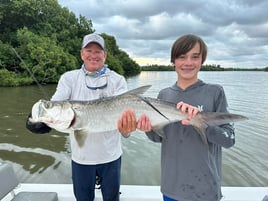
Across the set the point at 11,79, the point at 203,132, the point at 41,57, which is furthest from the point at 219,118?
the point at 41,57

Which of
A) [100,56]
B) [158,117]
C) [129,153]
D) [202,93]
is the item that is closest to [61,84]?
[100,56]

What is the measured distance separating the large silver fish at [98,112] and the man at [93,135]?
35 centimetres

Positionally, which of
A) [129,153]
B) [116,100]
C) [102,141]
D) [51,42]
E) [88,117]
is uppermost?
[51,42]

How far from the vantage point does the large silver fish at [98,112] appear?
2.26 m

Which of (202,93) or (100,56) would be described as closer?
(202,93)

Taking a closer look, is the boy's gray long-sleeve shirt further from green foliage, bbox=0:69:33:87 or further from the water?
green foliage, bbox=0:69:33:87

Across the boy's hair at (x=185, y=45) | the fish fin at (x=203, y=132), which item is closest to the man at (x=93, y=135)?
the boy's hair at (x=185, y=45)

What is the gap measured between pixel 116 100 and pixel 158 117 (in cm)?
39

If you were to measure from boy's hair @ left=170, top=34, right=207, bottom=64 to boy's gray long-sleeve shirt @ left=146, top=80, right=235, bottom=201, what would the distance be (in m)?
0.27

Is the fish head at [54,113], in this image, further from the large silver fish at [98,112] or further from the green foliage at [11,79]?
the green foliage at [11,79]

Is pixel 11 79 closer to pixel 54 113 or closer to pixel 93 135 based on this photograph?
pixel 93 135

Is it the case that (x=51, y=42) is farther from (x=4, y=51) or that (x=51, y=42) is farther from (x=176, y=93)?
(x=176, y=93)

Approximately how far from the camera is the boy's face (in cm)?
221

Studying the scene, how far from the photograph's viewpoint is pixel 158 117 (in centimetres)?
227
